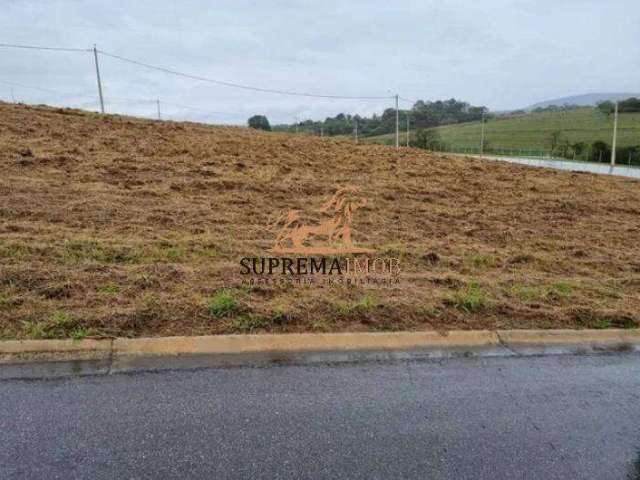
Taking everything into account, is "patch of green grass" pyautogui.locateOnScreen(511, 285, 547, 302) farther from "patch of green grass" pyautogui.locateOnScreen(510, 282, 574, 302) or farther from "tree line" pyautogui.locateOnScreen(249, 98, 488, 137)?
"tree line" pyautogui.locateOnScreen(249, 98, 488, 137)

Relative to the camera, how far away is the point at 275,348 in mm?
2561

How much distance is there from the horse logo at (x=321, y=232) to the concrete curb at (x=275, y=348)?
1.65 meters

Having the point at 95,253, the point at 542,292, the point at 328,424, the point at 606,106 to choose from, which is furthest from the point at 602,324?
the point at 606,106

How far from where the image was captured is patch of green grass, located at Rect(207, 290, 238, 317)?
2850 millimetres

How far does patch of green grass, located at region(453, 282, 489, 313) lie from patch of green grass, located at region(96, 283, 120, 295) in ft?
8.05

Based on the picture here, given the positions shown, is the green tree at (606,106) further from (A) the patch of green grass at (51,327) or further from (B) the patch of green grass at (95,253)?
(A) the patch of green grass at (51,327)

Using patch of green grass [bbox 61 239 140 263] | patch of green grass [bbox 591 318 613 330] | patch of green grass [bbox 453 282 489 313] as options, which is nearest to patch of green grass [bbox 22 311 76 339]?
patch of green grass [bbox 61 239 140 263]

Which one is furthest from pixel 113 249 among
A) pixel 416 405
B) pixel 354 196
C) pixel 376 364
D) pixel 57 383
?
pixel 354 196

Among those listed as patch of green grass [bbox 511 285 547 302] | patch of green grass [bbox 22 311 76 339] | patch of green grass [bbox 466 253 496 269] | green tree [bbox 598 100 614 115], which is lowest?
patch of green grass [bbox 511 285 547 302]

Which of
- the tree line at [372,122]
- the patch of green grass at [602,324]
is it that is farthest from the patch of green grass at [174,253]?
the tree line at [372,122]

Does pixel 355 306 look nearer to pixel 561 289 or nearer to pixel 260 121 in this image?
pixel 561 289

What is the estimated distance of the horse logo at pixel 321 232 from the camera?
4.31 meters

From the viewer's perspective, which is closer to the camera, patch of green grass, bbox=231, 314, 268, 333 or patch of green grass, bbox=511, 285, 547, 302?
patch of green grass, bbox=231, 314, 268, 333

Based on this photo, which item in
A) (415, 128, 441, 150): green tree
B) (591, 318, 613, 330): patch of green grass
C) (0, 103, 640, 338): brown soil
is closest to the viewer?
(0, 103, 640, 338): brown soil
